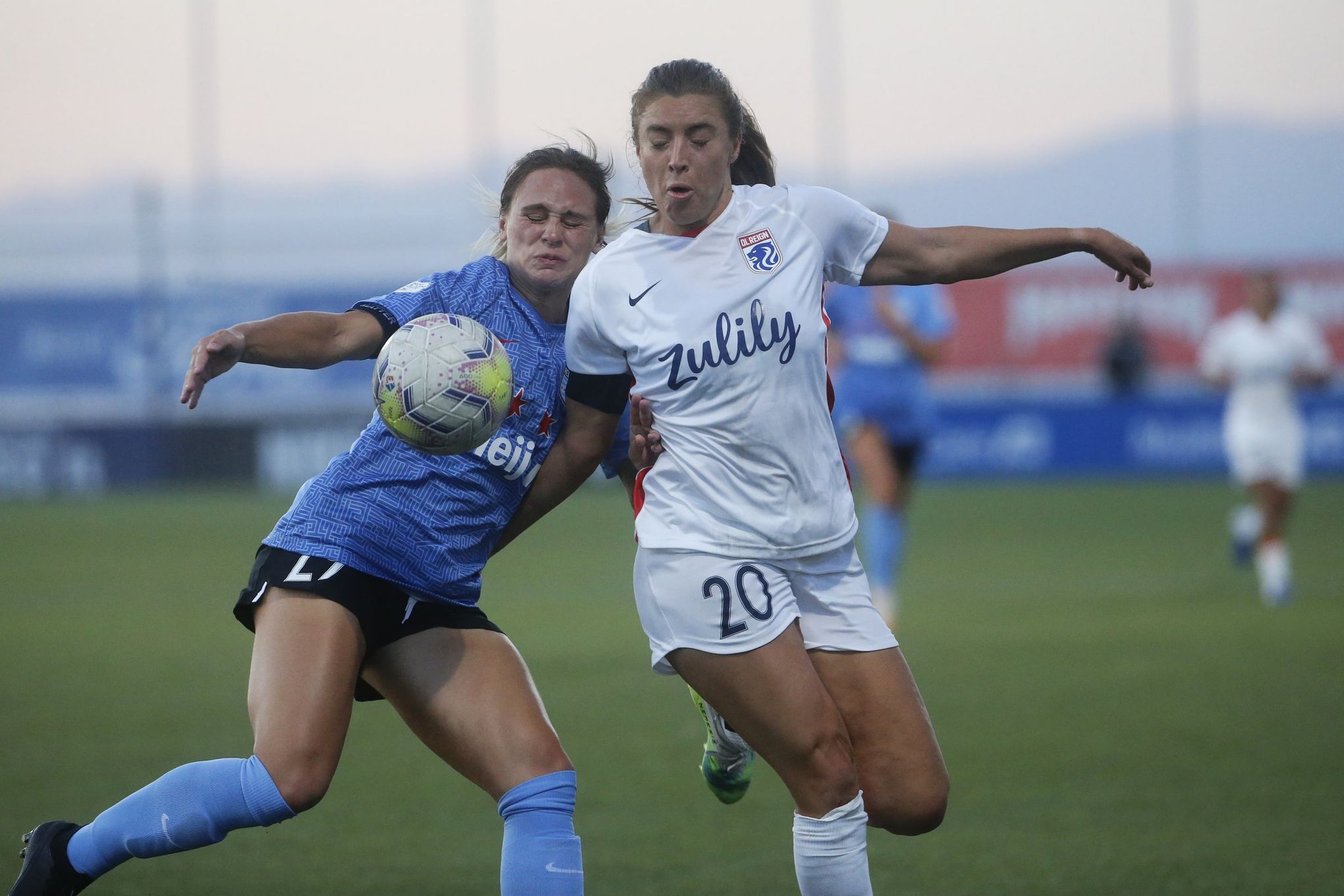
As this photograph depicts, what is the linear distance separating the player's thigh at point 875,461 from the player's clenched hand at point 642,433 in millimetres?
6300

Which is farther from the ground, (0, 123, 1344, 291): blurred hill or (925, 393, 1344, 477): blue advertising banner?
(0, 123, 1344, 291): blurred hill

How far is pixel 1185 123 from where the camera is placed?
30656 millimetres

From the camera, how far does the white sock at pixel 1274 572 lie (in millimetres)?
10461

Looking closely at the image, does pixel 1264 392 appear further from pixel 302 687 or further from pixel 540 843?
pixel 302 687

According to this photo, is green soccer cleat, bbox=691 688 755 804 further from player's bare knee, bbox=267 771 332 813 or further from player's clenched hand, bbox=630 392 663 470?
A: player's bare knee, bbox=267 771 332 813

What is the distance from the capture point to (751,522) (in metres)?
3.80

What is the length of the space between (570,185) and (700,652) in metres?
1.26

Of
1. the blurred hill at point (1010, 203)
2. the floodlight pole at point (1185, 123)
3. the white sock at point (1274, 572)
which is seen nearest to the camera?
the white sock at point (1274, 572)

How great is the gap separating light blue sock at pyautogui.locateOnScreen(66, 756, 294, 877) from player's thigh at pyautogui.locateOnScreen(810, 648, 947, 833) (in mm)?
1381

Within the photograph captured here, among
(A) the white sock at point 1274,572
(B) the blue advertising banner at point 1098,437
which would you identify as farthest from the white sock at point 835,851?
(B) the blue advertising banner at point 1098,437

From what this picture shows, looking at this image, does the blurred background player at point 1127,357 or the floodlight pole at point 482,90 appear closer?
the blurred background player at point 1127,357

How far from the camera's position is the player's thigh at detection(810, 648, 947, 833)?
3912 mm

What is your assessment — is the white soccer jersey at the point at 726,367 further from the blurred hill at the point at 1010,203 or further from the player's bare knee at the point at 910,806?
the blurred hill at the point at 1010,203

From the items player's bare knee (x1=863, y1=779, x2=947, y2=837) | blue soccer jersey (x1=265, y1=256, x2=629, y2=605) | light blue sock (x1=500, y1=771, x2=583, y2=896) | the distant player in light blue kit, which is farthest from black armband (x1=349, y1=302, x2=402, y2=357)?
the distant player in light blue kit
